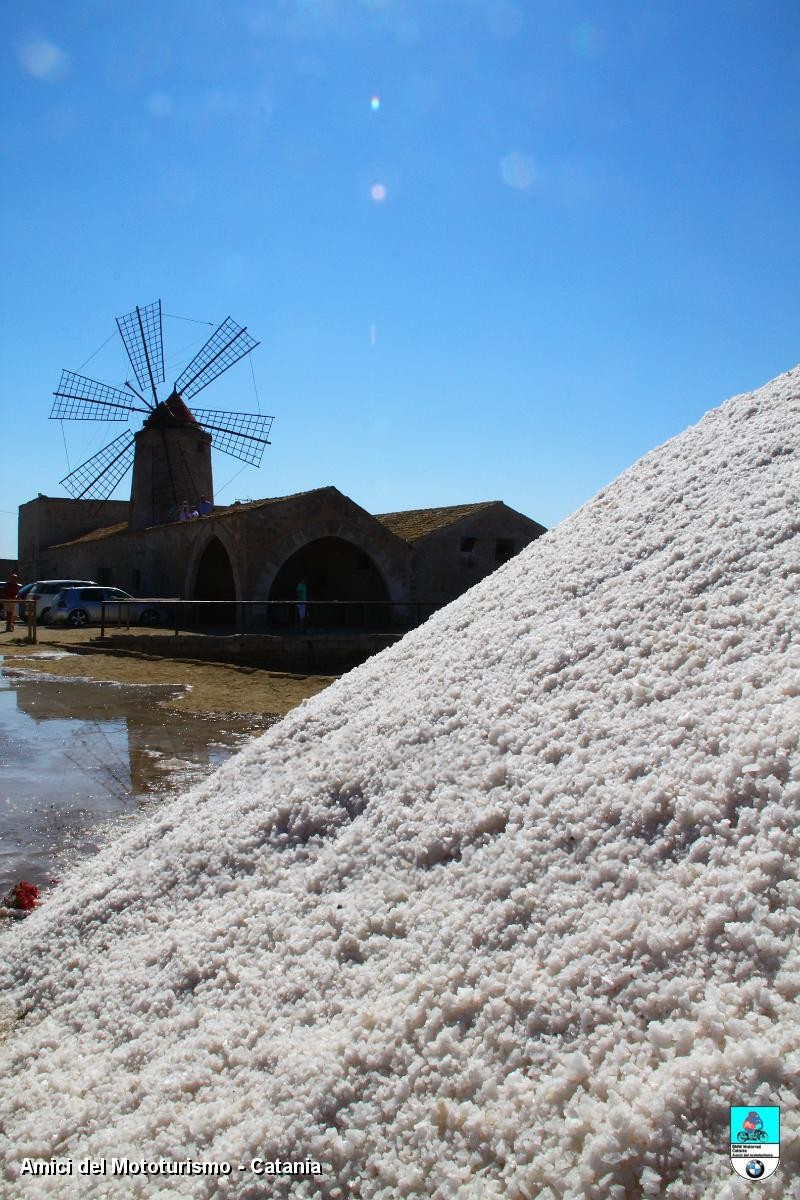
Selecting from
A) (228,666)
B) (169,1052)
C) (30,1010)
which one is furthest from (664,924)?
(228,666)

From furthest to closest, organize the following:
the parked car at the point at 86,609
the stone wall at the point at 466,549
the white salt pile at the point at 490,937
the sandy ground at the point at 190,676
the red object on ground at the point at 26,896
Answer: the stone wall at the point at 466,549, the parked car at the point at 86,609, the sandy ground at the point at 190,676, the red object on ground at the point at 26,896, the white salt pile at the point at 490,937

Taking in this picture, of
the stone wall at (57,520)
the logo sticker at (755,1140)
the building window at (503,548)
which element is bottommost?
the logo sticker at (755,1140)

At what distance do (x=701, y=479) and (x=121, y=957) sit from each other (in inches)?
94.0

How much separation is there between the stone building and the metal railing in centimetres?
42

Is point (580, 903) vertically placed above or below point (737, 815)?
below

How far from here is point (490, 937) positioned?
1510 mm

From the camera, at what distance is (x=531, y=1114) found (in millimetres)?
1188

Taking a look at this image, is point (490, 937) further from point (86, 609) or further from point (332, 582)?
point (332, 582)

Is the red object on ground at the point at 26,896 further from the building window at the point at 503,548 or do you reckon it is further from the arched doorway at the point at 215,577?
the arched doorway at the point at 215,577

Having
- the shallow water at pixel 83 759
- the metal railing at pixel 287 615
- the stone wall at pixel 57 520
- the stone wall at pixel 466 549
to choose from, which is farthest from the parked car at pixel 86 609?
the stone wall at pixel 57 520

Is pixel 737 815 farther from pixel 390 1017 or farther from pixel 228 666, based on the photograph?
pixel 228 666

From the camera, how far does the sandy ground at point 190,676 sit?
27.5 ft

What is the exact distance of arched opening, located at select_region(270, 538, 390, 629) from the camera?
19.0 m

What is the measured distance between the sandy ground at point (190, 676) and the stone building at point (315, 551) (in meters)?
4.55
